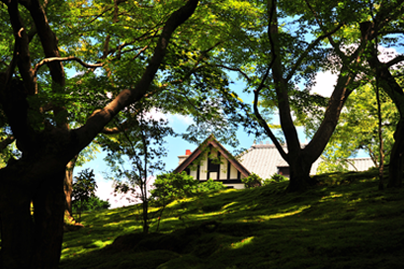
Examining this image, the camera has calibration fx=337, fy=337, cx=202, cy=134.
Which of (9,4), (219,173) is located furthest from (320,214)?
(219,173)

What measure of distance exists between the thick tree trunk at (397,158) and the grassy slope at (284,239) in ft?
2.04

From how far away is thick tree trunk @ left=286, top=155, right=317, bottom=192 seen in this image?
13914 millimetres

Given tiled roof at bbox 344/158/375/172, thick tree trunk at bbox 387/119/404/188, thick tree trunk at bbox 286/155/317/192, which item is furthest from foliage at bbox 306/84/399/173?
thick tree trunk at bbox 387/119/404/188

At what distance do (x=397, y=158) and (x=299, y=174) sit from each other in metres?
3.98

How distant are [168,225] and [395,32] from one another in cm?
1189

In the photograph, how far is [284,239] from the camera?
707cm

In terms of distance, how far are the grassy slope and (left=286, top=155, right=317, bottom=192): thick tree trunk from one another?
481 mm

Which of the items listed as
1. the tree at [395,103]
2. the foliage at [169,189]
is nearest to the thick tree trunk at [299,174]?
the tree at [395,103]

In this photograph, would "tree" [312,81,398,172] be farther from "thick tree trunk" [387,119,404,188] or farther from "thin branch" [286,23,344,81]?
"thick tree trunk" [387,119,404,188]

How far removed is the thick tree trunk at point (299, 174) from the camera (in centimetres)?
1391

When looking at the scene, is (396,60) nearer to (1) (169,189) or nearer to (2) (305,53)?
(2) (305,53)

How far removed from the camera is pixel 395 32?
13734 millimetres

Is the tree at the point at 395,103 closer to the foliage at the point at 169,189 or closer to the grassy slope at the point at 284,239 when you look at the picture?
the grassy slope at the point at 284,239

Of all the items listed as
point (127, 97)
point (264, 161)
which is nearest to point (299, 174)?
point (127, 97)
